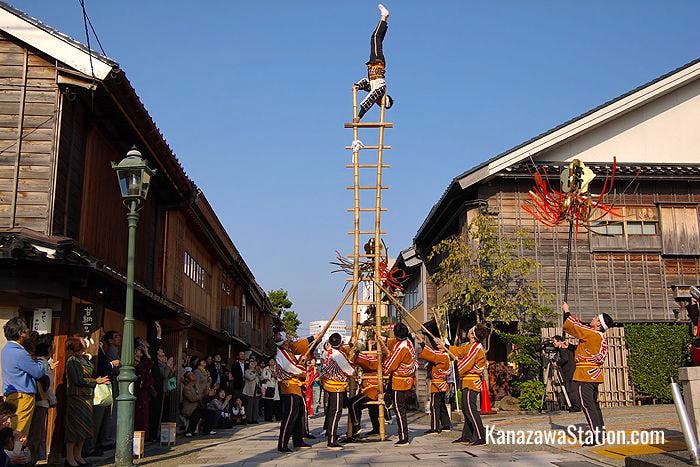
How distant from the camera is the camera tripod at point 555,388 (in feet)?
59.3

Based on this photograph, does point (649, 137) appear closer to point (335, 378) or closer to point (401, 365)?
point (401, 365)

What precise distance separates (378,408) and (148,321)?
586cm

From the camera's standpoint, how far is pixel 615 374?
18797 millimetres

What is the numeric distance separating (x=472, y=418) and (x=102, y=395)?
577 centimetres

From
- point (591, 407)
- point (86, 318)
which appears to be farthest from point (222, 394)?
point (591, 407)

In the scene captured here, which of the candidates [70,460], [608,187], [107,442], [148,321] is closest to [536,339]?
[608,187]

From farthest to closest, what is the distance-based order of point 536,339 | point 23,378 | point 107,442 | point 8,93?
point 536,339 → point 107,442 → point 8,93 → point 23,378

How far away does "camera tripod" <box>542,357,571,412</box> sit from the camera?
711 inches

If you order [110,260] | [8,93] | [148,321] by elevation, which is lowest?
[148,321]

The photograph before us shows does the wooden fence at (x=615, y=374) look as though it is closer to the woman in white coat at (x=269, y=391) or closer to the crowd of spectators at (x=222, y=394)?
the crowd of spectators at (x=222, y=394)

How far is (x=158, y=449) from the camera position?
42.5ft

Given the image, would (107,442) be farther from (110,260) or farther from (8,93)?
(8,93)

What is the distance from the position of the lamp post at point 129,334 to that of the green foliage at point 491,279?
10955 millimetres

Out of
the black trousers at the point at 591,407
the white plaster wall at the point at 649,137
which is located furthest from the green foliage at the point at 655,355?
the black trousers at the point at 591,407
